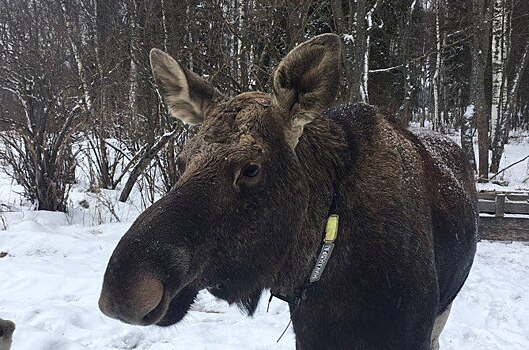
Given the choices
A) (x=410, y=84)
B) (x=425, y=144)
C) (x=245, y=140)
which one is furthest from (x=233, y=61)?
(x=410, y=84)

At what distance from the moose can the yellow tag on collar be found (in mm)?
12

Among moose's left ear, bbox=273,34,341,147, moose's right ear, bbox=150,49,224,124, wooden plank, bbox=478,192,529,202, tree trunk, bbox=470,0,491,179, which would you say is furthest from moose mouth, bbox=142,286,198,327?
tree trunk, bbox=470,0,491,179

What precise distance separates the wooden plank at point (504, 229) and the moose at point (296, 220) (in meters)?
7.21

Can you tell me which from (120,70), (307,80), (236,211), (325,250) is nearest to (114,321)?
(325,250)

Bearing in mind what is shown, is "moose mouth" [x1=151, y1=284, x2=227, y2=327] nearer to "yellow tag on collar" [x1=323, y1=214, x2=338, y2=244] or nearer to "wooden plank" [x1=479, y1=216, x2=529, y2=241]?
"yellow tag on collar" [x1=323, y1=214, x2=338, y2=244]

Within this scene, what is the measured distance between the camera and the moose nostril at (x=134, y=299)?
5.31ft

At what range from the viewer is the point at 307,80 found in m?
2.10

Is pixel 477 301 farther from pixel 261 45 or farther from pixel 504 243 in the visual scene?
pixel 261 45

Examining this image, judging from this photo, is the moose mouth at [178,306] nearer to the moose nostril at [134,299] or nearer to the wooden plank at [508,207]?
the moose nostril at [134,299]

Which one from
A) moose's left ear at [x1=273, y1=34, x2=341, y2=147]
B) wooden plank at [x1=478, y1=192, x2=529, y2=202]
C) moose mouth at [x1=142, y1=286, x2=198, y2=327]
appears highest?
moose's left ear at [x1=273, y1=34, x2=341, y2=147]

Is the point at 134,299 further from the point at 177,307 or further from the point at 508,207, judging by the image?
the point at 508,207

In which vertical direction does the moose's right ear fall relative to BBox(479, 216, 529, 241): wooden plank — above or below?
above

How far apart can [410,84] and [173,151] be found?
1035cm

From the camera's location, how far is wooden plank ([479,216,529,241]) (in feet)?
29.7
